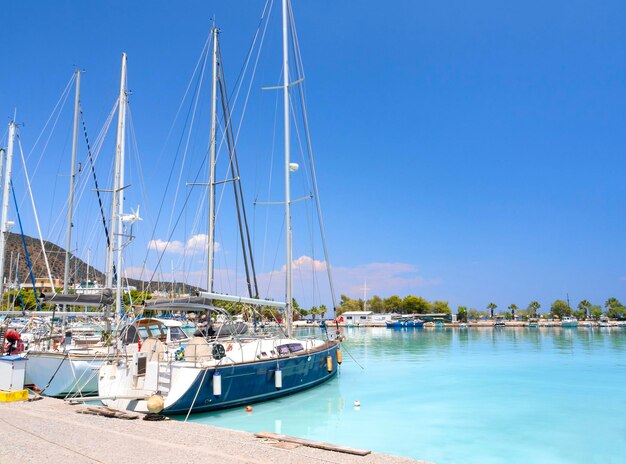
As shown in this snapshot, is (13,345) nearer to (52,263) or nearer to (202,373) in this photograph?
(202,373)

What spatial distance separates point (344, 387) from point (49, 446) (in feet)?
53.7

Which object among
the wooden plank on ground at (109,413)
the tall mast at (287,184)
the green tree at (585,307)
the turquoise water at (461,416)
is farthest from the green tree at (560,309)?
the wooden plank on ground at (109,413)

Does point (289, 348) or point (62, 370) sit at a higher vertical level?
point (289, 348)

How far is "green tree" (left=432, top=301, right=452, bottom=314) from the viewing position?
173837 millimetres

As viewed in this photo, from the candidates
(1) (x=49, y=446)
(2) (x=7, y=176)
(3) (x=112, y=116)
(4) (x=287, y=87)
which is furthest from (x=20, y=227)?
(1) (x=49, y=446)

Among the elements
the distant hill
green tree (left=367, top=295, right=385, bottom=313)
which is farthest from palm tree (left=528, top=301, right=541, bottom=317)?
the distant hill

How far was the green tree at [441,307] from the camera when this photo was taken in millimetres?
173837

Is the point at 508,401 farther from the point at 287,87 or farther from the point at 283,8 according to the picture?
the point at 283,8

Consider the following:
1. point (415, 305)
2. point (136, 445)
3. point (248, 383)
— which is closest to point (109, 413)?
point (136, 445)

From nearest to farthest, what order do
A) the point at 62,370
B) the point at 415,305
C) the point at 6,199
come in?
the point at 62,370, the point at 6,199, the point at 415,305

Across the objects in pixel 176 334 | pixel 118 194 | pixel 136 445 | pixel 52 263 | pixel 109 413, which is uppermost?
pixel 118 194

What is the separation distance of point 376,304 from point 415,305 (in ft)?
76.0

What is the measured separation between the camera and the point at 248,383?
52.8 ft

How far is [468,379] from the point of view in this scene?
28.3 m
